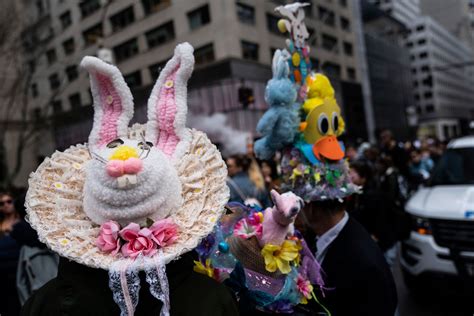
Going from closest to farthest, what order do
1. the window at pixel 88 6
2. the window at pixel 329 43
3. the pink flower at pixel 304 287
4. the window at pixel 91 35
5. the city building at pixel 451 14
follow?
the pink flower at pixel 304 287
the window at pixel 88 6
the window at pixel 91 35
the window at pixel 329 43
the city building at pixel 451 14

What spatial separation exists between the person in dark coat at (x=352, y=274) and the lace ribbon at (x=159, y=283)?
102 cm

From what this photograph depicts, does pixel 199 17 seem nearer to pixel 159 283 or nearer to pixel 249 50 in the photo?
pixel 249 50

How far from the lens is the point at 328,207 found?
2.45m

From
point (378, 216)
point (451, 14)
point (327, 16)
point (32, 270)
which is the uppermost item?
point (451, 14)

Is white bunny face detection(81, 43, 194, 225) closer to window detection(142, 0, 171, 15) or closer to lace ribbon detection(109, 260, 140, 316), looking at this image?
lace ribbon detection(109, 260, 140, 316)

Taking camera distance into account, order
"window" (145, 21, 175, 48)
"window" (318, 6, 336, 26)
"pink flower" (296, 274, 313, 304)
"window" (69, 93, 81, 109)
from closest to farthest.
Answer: "pink flower" (296, 274, 313, 304) < "window" (69, 93, 81, 109) < "window" (145, 21, 175, 48) < "window" (318, 6, 336, 26)

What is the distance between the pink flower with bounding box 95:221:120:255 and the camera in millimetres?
1362

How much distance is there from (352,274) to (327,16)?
2737 centimetres

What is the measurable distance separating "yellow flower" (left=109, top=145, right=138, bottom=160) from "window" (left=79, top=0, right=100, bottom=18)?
963 centimetres

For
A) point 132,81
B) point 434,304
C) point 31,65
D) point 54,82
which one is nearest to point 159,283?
point 132,81

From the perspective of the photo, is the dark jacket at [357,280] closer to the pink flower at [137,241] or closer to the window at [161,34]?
the pink flower at [137,241]

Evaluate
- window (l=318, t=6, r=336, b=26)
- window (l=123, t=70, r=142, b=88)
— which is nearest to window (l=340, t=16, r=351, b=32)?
window (l=318, t=6, r=336, b=26)

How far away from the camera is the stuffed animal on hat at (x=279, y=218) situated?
1615 mm

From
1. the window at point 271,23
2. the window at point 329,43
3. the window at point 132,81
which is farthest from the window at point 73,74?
the window at point 329,43
